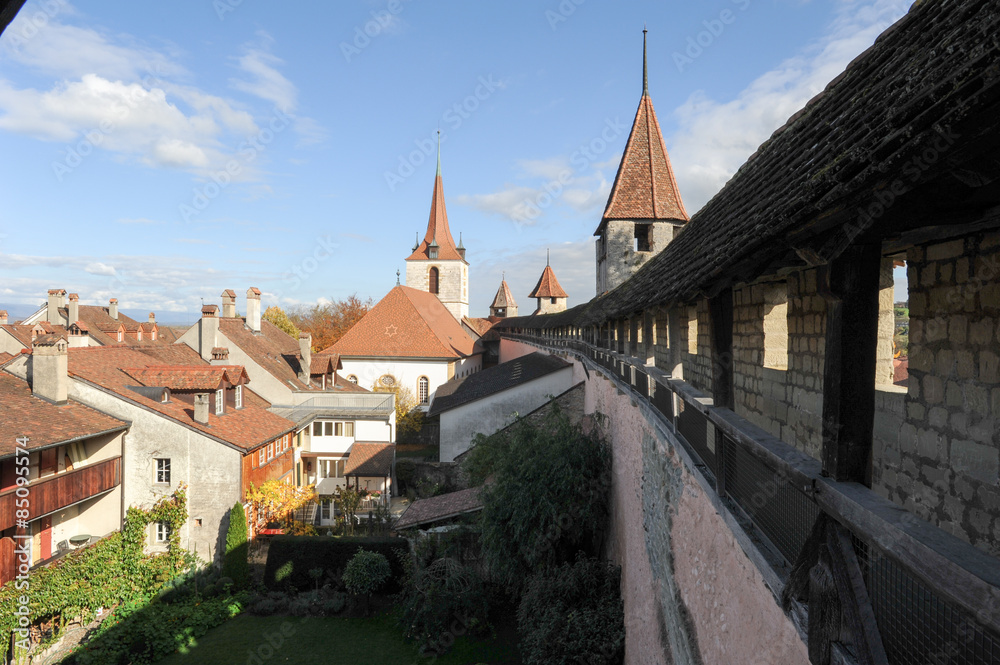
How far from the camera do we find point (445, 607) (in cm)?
1362

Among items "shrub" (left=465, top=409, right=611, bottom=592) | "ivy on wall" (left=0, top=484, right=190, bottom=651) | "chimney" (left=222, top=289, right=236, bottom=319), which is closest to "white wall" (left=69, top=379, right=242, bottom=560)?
"ivy on wall" (left=0, top=484, right=190, bottom=651)

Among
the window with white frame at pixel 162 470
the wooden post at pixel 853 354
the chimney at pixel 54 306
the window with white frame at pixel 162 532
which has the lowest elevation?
the window with white frame at pixel 162 532

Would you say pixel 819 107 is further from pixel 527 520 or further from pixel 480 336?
pixel 480 336

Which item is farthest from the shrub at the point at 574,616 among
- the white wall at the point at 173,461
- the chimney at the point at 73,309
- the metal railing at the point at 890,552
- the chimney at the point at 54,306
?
the chimney at the point at 54,306

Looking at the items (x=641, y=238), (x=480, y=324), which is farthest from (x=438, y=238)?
(x=641, y=238)

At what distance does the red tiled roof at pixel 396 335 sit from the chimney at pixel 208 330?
11782 mm

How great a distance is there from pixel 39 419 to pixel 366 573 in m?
9.35

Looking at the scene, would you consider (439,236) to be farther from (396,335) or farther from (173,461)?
(173,461)

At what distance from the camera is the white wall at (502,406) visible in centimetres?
2280

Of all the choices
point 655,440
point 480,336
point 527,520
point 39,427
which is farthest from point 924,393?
Result: point 480,336

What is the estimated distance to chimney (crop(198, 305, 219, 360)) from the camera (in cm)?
2620

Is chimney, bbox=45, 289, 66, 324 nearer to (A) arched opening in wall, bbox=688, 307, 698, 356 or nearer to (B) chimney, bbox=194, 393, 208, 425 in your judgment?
(B) chimney, bbox=194, 393, 208, 425

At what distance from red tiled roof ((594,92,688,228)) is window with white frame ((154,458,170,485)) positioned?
58.7 feet

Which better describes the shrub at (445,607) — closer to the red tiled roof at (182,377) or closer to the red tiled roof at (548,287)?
the red tiled roof at (182,377)
